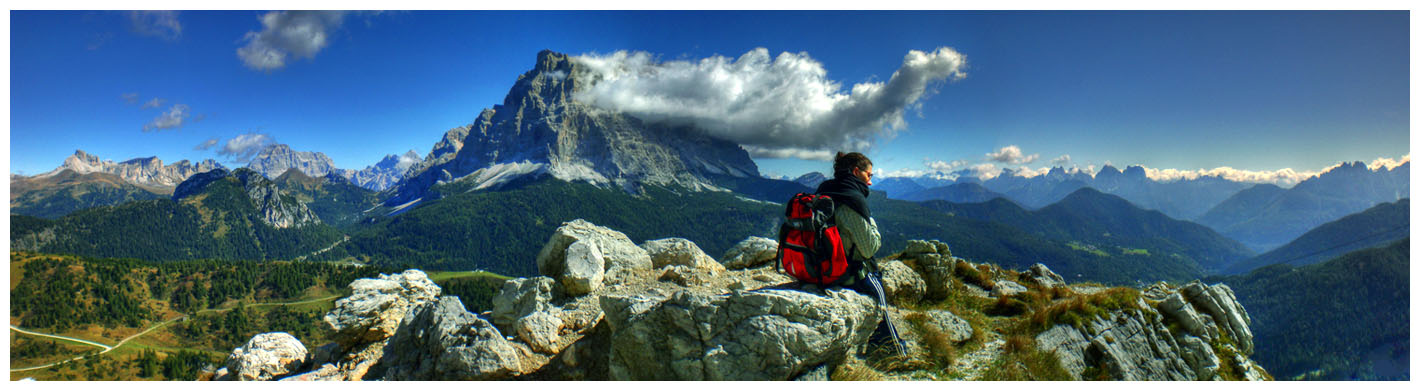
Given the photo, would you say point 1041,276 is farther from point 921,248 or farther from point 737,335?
point 737,335

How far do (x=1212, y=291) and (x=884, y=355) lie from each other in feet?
34.7

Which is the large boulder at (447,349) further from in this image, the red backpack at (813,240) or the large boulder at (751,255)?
the large boulder at (751,255)

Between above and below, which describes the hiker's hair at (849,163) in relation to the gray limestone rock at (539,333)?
above

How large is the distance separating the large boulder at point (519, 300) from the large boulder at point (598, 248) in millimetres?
1263

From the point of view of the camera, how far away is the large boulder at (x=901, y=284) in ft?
31.4

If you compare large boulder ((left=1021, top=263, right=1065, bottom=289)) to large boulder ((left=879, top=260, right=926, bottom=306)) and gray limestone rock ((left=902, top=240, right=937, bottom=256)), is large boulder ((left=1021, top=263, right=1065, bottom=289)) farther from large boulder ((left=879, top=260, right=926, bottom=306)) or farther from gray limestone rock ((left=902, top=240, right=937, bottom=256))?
large boulder ((left=879, top=260, right=926, bottom=306))

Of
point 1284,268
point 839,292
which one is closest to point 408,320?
point 839,292

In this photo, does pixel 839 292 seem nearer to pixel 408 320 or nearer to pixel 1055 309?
pixel 1055 309

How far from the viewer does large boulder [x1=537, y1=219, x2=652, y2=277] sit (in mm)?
11172

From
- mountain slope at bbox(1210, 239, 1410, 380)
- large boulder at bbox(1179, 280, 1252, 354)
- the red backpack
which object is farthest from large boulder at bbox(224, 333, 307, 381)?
mountain slope at bbox(1210, 239, 1410, 380)

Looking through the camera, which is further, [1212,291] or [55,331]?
[55,331]

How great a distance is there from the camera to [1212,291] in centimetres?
1105

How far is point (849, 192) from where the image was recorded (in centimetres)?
573

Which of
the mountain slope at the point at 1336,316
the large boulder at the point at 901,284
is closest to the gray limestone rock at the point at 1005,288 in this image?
the large boulder at the point at 901,284
